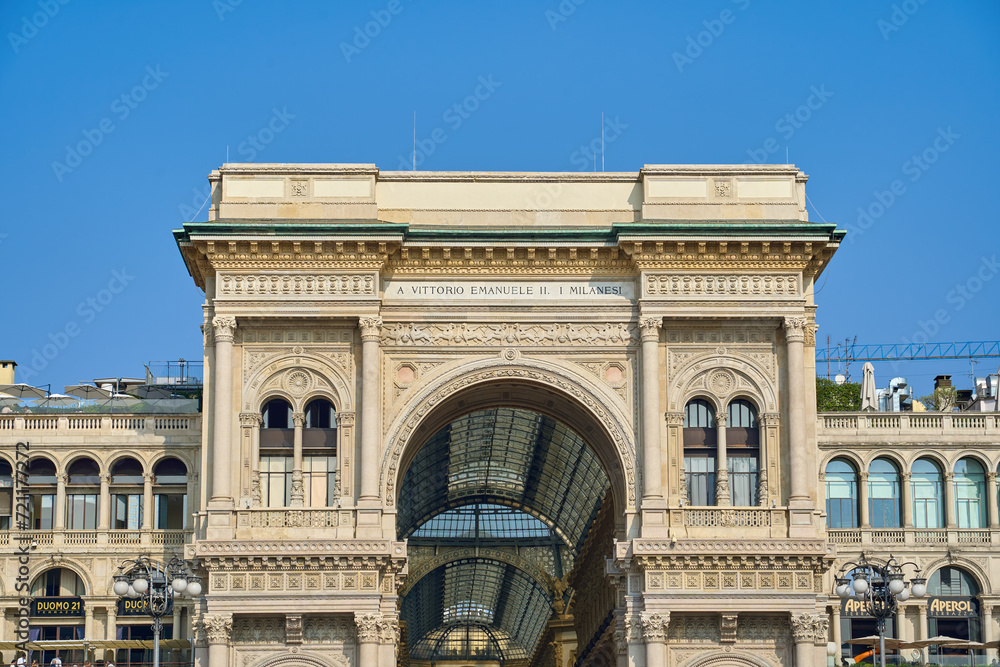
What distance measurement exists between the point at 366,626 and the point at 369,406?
7849 millimetres

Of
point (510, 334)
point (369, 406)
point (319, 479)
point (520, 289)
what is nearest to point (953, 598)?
point (510, 334)

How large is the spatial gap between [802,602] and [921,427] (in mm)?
16636

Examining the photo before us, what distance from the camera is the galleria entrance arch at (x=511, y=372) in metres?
53.3

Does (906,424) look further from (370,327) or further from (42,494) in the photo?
(42,494)

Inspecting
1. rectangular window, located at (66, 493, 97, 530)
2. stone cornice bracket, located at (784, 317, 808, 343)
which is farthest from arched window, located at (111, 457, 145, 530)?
stone cornice bracket, located at (784, 317, 808, 343)

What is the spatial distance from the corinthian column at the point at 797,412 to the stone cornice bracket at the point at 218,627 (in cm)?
2055

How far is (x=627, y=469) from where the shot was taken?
55.2m

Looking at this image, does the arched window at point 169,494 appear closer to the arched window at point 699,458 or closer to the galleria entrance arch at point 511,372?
the galleria entrance arch at point 511,372

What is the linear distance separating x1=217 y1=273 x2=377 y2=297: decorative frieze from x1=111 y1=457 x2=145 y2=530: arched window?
12.7 m

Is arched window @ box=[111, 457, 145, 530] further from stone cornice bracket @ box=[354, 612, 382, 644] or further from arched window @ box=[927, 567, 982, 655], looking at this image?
arched window @ box=[927, 567, 982, 655]

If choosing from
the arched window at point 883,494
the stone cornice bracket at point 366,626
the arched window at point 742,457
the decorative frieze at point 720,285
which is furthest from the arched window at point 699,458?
the arched window at point 883,494

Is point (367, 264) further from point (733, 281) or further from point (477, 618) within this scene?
point (477, 618)

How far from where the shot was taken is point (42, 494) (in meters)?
64.2

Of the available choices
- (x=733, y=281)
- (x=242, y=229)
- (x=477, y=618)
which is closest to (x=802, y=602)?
(x=733, y=281)
